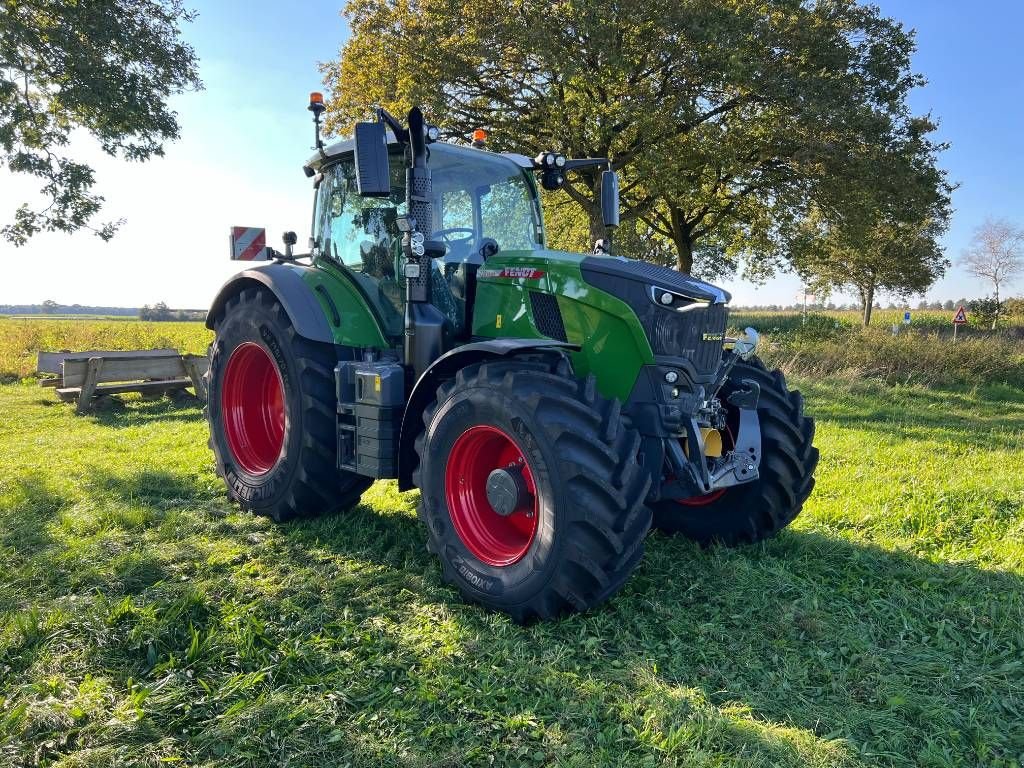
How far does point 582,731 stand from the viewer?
2.38 metres

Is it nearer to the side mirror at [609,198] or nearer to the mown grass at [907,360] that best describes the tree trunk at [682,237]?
the mown grass at [907,360]

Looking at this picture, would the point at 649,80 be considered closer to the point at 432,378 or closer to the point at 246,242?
the point at 246,242

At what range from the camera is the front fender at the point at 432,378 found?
3283 mm

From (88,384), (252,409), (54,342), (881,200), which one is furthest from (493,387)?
(54,342)

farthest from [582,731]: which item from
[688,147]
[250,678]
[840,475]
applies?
[688,147]

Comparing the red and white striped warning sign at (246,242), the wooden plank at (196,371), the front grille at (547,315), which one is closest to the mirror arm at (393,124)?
the front grille at (547,315)

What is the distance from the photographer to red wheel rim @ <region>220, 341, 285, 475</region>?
16.3 ft

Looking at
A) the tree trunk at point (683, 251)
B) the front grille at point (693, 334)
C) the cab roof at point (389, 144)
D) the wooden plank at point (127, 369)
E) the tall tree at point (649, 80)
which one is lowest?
the wooden plank at point (127, 369)

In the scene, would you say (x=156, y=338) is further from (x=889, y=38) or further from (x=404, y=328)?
(x=889, y=38)

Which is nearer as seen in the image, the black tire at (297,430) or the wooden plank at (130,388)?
the black tire at (297,430)

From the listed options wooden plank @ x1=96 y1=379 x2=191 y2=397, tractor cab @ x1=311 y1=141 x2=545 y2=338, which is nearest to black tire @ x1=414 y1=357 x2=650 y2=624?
tractor cab @ x1=311 y1=141 x2=545 y2=338

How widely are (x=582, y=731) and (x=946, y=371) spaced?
14136mm

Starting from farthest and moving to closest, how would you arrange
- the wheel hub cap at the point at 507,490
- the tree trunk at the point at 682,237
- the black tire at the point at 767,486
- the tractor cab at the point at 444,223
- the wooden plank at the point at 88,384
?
the tree trunk at the point at 682,237 < the wooden plank at the point at 88,384 < the tractor cab at the point at 444,223 < the black tire at the point at 767,486 < the wheel hub cap at the point at 507,490

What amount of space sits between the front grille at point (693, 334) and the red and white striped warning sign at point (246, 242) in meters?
5.60
